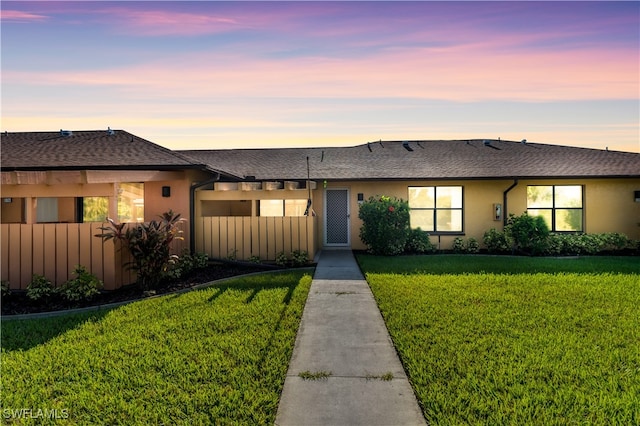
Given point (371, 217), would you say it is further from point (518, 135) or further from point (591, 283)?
point (518, 135)

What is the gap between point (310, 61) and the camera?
1163 cm

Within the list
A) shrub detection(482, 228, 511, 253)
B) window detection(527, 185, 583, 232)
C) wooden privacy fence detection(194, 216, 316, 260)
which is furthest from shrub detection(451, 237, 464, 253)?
wooden privacy fence detection(194, 216, 316, 260)

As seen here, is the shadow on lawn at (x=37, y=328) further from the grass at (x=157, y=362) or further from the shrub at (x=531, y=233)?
the shrub at (x=531, y=233)

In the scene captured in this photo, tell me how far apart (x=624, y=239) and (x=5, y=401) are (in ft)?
55.3

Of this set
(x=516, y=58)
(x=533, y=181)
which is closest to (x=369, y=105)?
(x=516, y=58)

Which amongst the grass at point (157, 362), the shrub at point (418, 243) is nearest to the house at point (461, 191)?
the shrub at point (418, 243)

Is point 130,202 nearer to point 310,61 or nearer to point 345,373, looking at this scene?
point 310,61

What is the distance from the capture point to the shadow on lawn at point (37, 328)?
5102 millimetres

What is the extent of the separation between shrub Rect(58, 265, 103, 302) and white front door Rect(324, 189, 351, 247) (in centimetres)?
858

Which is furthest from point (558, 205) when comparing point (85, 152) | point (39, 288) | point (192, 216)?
point (85, 152)

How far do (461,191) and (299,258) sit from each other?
24.0 feet

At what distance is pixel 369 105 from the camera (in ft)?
51.1

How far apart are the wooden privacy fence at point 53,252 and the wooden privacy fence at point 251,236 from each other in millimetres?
3162

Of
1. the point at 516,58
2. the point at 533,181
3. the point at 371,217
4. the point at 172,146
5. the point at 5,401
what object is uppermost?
the point at 516,58
